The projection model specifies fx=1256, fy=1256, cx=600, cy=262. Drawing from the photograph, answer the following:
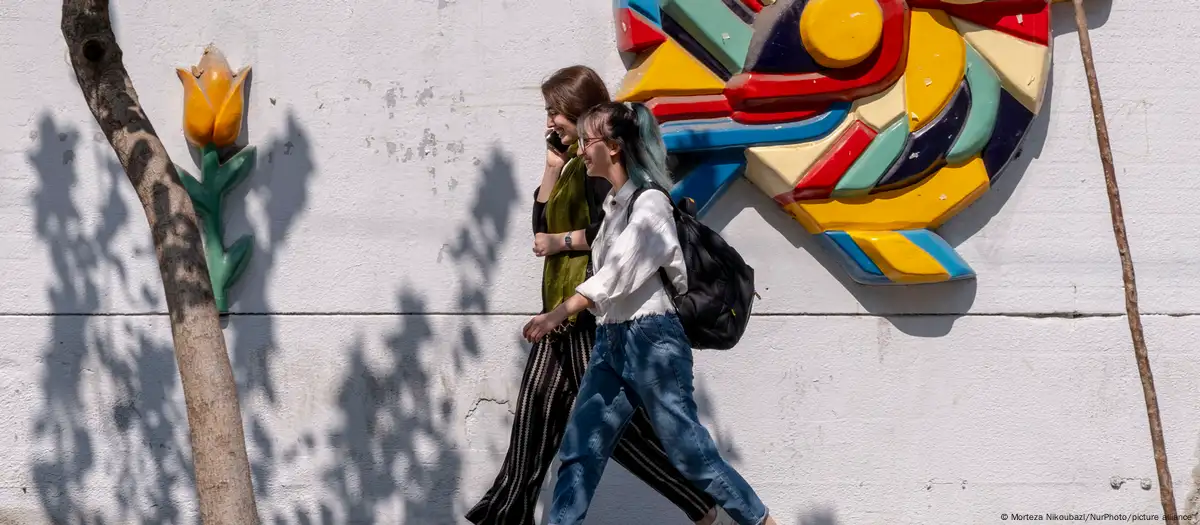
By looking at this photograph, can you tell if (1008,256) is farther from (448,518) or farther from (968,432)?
(448,518)

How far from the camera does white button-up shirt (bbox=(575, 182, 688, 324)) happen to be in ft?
12.4

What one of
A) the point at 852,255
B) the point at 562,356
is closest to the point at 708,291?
the point at 562,356

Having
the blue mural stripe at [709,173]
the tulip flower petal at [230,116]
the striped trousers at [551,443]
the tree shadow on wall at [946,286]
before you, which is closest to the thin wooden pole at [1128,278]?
the tree shadow on wall at [946,286]

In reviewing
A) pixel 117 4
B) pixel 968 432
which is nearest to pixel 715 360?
pixel 968 432

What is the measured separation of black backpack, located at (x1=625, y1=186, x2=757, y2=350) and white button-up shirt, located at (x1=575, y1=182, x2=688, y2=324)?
3 cm

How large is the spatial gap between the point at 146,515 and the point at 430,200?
5.72ft

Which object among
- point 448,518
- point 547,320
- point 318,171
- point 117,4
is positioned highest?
point 117,4

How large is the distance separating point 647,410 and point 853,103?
5.55 feet

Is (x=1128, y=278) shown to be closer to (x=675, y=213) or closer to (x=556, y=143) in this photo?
(x=675, y=213)

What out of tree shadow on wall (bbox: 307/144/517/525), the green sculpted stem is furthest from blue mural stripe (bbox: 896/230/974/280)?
the green sculpted stem

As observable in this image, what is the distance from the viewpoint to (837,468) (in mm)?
5145

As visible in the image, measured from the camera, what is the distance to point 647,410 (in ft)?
13.0

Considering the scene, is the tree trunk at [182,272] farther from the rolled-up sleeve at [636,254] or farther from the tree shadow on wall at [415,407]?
the tree shadow on wall at [415,407]

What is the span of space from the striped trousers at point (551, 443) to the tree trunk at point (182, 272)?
3.15 feet
